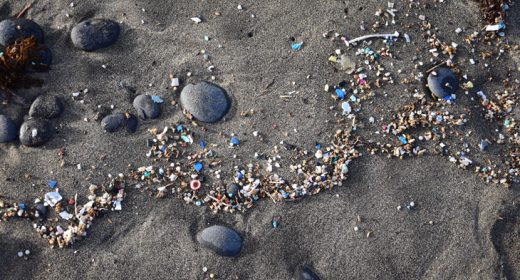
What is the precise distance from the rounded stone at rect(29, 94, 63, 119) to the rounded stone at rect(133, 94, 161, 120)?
0.71 meters

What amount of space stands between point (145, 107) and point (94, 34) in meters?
0.84

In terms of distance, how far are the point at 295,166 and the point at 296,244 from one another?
713 millimetres

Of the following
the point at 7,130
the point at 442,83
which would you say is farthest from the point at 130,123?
the point at 442,83

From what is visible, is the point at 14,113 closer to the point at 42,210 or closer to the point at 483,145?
the point at 42,210

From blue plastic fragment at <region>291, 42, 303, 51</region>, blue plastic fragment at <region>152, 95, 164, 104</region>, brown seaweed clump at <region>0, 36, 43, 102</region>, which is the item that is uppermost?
brown seaweed clump at <region>0, 36, 43, 102</region>

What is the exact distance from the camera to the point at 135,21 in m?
4.88

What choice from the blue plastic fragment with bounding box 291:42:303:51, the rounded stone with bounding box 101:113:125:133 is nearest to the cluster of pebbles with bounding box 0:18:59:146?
the rounded stone with bounding box 101:113:125:133

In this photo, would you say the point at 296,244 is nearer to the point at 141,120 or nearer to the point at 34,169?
the point at 141,120

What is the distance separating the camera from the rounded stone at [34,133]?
4.64 m

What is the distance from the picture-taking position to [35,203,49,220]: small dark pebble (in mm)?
4625

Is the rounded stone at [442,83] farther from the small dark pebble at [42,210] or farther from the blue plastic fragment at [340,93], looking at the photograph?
the small dark pebble at [42,210]

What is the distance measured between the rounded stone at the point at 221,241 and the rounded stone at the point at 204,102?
102 cm

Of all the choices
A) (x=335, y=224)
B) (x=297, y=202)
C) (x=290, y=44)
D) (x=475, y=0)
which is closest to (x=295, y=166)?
(x=297, y=202)

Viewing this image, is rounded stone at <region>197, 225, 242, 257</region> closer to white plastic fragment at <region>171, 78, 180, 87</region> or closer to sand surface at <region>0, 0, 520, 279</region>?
sand surface at <region>0, 0, 520, 279</region>
